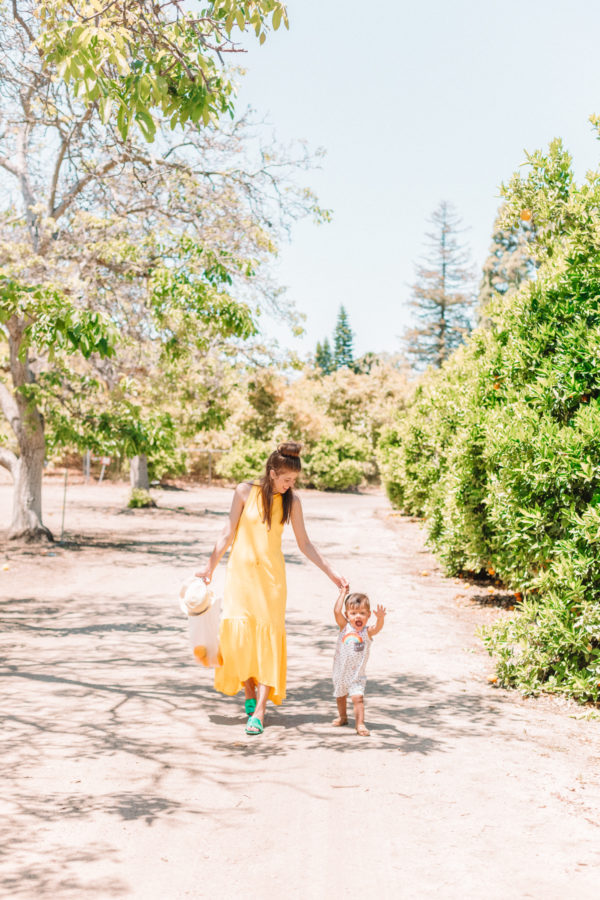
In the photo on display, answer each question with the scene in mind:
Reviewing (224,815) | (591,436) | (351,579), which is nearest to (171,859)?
(224,815)

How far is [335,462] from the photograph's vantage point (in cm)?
4647

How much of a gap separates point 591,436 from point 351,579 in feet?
24.3

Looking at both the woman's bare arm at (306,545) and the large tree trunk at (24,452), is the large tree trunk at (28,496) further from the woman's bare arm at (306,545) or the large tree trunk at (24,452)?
the woman's bare arm at (306,545)

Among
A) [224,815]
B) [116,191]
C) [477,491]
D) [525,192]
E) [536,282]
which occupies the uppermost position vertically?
[116,191]

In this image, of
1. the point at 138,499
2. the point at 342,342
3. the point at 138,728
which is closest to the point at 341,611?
the point at 138,728

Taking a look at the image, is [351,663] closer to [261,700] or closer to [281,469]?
[261,700]

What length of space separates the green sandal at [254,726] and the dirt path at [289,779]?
72 millimetres

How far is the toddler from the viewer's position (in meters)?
5.36

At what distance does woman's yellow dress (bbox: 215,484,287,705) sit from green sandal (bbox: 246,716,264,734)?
0.77 feet

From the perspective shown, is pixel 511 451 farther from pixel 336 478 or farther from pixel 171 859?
pixel 336 478

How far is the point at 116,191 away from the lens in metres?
14.1

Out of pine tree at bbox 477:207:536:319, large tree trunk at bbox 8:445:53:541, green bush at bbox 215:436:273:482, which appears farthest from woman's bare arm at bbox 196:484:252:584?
pine tree at bbox 477:207:536:319

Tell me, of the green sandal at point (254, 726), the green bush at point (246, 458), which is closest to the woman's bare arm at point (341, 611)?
the green sandal at point (254, 726)

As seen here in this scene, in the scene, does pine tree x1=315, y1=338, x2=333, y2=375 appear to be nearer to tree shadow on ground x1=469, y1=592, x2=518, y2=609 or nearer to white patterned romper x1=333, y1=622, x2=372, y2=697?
tree shadow on ground x1=469, y1=592, x2=518, y2=609
